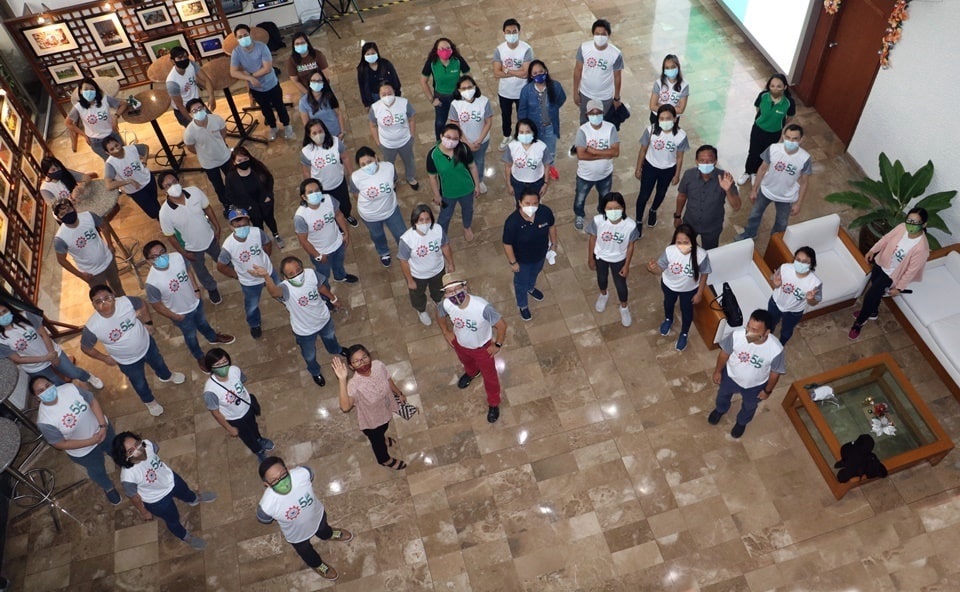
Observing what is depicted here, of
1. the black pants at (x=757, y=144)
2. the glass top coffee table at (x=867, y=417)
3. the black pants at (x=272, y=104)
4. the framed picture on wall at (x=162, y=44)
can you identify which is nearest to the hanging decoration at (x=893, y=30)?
the black pants at (x=757, y=144)

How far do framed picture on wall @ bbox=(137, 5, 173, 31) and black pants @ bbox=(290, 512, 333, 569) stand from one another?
27.4 feet

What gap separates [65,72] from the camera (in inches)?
439

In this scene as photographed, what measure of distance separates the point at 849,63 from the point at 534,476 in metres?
6.54

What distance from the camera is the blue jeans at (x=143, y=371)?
729cm

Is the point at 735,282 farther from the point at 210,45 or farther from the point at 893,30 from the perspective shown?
the point at 210,45

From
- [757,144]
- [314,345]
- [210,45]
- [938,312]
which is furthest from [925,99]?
[210,45]

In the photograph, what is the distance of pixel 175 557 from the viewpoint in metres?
6.82

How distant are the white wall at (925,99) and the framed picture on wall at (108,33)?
33.5 feet

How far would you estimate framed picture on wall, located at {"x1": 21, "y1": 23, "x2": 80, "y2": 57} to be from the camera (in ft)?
34.9

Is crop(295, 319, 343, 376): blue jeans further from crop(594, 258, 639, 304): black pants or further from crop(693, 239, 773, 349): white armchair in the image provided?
crop(693, 239, 773, 349): white armchair

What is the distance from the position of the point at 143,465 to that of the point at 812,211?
25.1 feet

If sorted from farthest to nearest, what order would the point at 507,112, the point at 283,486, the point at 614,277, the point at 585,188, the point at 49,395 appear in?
the point at 507,112
the point at 585,188
the point at 614,277
the point at 49,395
the point at 283,486

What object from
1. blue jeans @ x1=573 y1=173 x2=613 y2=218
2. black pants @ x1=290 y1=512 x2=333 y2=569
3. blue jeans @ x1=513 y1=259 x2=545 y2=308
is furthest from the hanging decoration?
black pants @ x1=290 y1=512 x2=333 y2=569

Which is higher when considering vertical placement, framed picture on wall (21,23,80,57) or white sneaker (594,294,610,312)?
framed picture on wall (21,23,80,57)
